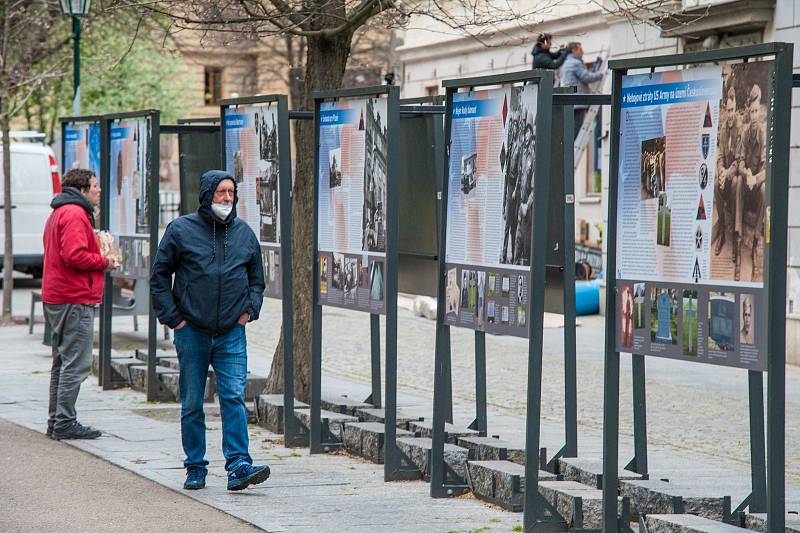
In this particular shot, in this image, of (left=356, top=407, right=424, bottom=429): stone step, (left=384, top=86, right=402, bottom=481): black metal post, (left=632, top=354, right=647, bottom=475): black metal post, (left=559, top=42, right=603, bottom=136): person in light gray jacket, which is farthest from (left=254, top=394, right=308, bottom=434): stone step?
(left=559, top=42, right=603, bottom=136): person in light gray jacket

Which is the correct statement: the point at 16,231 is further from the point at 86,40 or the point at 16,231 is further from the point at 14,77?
the point at 14,77

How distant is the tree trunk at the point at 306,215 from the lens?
37.0ft

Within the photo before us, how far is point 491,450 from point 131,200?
5432mm

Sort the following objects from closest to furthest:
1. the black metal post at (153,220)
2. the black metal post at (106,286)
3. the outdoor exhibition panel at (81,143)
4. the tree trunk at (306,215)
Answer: the tree trunk at (306,215), the black metal post at (153,220), the black metal post at (106,286), the outdoor exhibition panel at (81,143)

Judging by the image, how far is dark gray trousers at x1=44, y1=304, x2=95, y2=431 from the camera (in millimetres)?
10172

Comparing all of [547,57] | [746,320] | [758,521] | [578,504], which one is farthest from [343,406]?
[547,57]

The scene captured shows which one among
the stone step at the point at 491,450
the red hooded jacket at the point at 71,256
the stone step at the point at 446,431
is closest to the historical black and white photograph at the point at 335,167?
the stone step at the point at 446,431

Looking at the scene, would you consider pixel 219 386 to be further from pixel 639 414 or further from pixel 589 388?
pixel 589 388

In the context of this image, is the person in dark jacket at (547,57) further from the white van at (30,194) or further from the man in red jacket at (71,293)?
the man in red jacket at (71,293)

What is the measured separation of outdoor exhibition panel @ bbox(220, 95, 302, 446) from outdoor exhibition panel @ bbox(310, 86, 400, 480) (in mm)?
328

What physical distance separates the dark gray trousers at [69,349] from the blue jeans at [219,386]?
2.01 metres

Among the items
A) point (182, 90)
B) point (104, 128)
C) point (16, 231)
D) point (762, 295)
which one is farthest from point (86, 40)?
point (762, 295)

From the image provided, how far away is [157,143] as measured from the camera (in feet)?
39.3

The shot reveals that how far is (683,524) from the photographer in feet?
20.6
